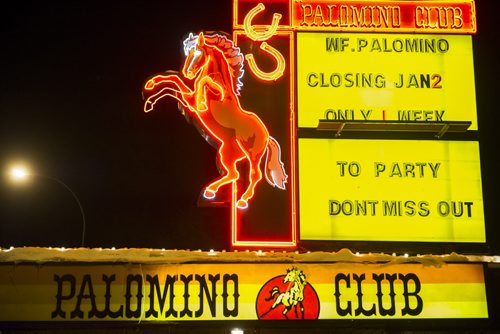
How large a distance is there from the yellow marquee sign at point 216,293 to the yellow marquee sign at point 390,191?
135cm

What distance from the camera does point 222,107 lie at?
11.2 metres

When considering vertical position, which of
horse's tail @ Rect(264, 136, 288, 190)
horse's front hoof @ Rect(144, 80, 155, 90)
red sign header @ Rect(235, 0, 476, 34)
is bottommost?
horse's tail @ Rect(264, 136, 288, 190)

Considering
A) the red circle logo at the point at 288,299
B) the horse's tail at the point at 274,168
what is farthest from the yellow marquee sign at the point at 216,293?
the horse's tail at the point at 274,168

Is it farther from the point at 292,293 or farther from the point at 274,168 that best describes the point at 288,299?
the point at 274,168

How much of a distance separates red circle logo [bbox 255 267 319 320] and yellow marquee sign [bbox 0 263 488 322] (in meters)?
0.01

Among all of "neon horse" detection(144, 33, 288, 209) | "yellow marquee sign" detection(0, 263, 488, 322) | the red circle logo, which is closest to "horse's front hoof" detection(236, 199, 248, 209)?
"neon horse" detection(144, 33, 288, 209)

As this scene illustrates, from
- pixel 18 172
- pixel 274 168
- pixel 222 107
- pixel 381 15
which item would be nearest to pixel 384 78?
pixel 381 15

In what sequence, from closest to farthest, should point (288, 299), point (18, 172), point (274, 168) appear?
point (288, 299) < point (274, 168) < point (18, 172)

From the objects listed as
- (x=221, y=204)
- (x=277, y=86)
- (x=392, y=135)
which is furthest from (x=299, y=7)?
(x=221, y=204)

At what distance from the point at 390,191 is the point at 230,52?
286cm

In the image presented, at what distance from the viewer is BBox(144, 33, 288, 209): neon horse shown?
1098 centimetres

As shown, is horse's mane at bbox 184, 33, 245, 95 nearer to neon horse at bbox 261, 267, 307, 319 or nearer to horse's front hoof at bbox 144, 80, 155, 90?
horse's front hoof at bbox 144, 80, 155, 90

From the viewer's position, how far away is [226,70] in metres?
11.4

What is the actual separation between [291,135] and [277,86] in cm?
76
